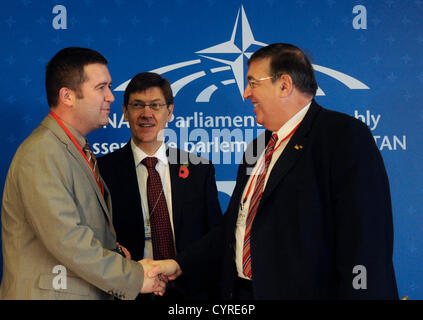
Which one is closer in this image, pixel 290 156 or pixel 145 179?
pixel 290 156

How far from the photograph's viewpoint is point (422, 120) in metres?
3.80

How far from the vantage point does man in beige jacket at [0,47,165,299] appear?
2.27 m

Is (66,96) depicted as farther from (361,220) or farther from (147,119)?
(361,220)

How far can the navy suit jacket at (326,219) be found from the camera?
1.97 meters

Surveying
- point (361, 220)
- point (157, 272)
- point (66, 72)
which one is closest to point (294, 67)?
point (361, 220)

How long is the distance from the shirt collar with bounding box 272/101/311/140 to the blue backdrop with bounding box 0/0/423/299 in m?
1.29

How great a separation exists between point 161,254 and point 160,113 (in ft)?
3.06

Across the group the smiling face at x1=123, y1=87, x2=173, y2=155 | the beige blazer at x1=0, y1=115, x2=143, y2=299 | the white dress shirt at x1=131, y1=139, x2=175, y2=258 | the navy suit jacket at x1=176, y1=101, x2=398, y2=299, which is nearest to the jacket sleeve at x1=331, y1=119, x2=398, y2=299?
the navy suit jacket at x1=176, y1=101, x2=398, y2=299

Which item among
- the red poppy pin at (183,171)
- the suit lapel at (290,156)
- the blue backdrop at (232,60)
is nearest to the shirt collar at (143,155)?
the red poppy pin at (183,171)

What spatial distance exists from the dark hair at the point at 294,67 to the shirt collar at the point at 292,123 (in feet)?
0.33

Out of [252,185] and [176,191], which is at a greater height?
[176,191]

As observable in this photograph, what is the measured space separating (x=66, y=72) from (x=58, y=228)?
864mm

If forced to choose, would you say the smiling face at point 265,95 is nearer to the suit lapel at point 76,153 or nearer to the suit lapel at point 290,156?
the suit lapel at point 290,156

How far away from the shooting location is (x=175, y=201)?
10.3 ft
